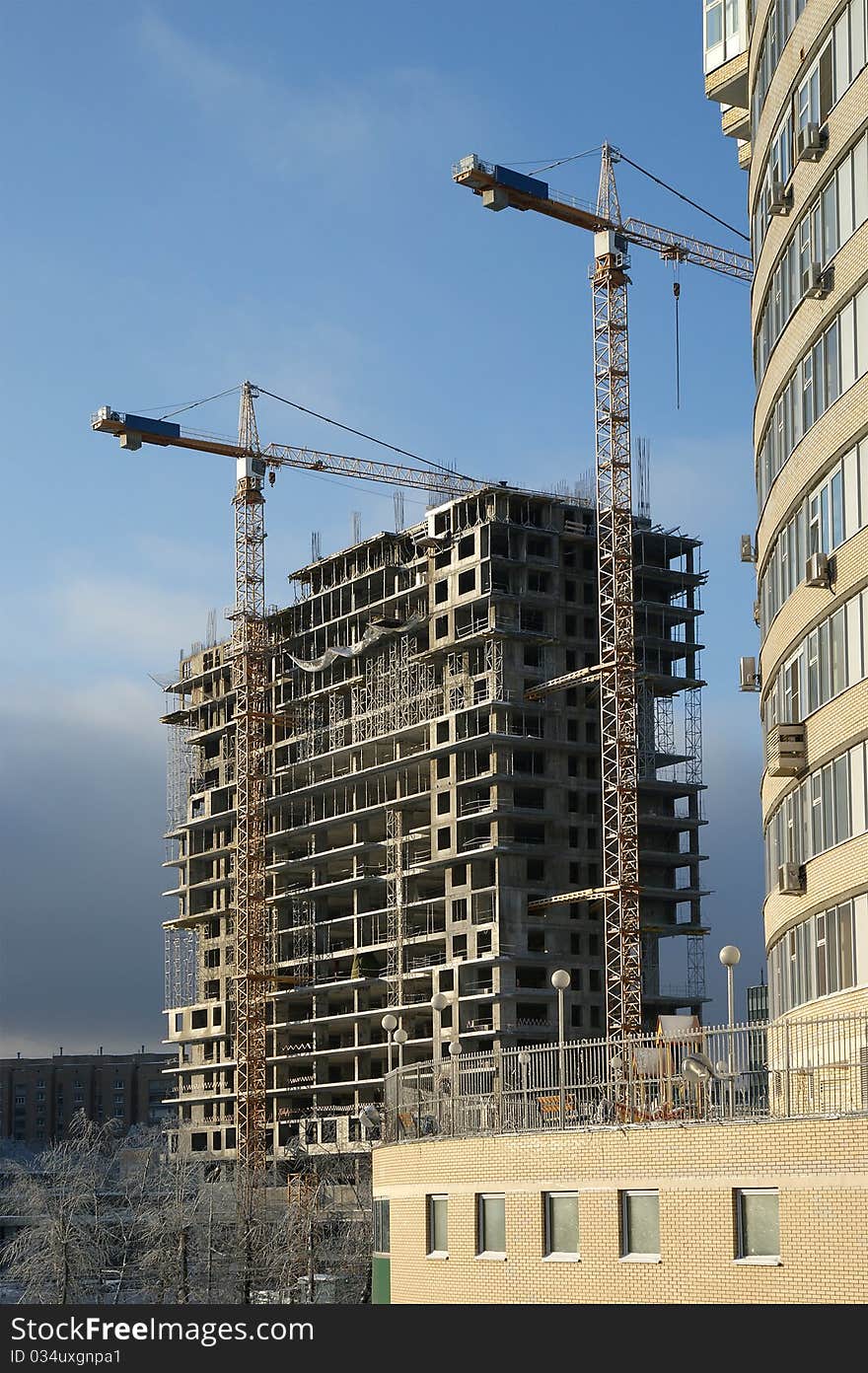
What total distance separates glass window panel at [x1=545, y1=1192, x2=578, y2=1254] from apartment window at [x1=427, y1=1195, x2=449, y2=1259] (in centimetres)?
418

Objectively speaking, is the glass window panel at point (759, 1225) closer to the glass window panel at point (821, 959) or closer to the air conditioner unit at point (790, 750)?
the glass window panel at point (821, 959)

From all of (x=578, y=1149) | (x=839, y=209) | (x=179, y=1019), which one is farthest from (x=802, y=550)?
(x=179, y=1019)

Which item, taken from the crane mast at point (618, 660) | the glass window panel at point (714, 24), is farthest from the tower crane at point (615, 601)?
the glass window panel at point (714, 24)

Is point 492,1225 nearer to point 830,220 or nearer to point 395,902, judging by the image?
point 830,220

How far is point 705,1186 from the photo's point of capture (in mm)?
33312

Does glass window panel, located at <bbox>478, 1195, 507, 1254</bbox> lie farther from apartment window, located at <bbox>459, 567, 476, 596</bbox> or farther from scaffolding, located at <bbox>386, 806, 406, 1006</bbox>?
apartment window, located at <bbox>459, 567, 476, 596</bbox>

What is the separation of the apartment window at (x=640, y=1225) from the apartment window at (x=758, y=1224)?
2.04 metres

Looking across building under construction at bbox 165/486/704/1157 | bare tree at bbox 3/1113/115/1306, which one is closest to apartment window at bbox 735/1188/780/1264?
bare tree at bbox 3/1113/115/1306

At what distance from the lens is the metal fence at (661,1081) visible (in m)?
32.1

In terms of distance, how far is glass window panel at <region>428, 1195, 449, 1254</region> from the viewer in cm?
4128

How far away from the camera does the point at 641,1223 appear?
A: 35.0 metres

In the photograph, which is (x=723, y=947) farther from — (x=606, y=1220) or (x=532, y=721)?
(x=532, y=721)

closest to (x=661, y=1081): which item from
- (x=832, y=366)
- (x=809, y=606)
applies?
(x=809, y=606)

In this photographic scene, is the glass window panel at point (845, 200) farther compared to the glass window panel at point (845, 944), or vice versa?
the glass window panel at point (845, 200)
